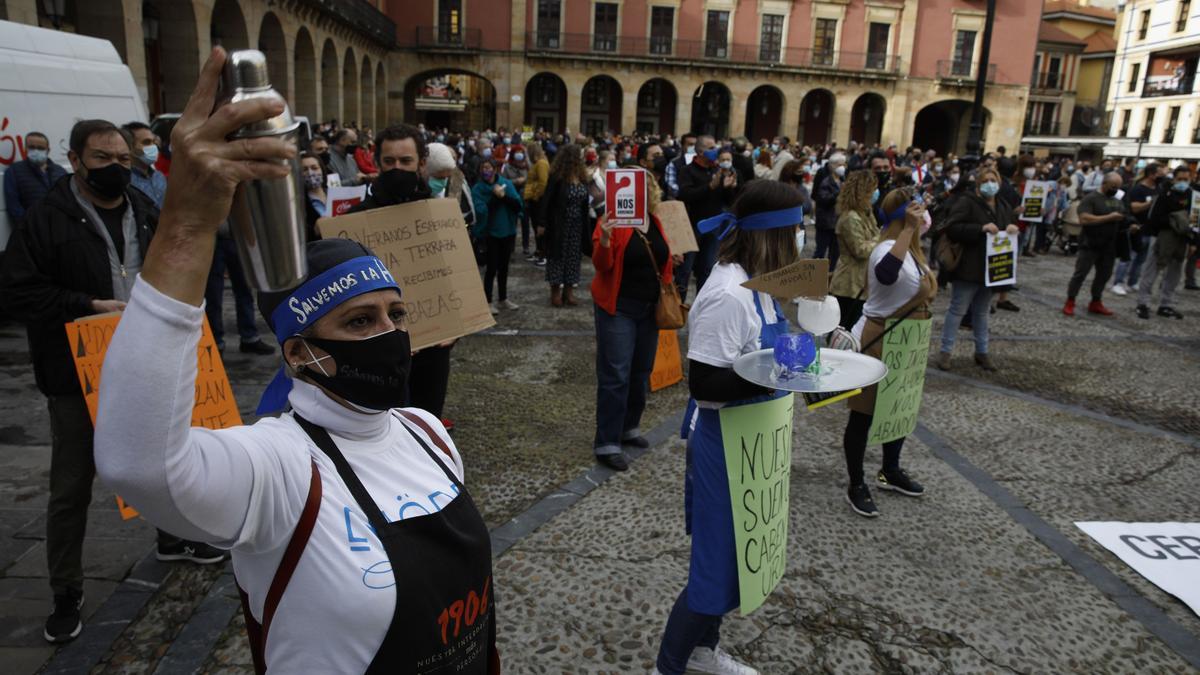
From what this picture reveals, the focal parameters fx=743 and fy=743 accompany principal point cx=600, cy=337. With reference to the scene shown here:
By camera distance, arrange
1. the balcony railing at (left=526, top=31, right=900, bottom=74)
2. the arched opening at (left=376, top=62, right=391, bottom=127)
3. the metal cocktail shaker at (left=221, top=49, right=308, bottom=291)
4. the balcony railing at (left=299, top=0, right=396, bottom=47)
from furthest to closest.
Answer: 1. the balcony railing at (left=526, top=31, right=900, bottom=74)
2. the arched opening at (left=376, top=62, right=391, bottom=127)
3. the balcony railing at (left=299, top=0, right=396, bottom=47)
4. the metal cocktail shaker at (left=221, top=49, right=308, bottom=291)

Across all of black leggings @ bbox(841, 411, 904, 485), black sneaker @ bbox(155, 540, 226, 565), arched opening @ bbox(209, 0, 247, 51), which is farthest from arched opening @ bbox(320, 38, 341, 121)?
black leggings @ bbox(841, 411, 904, 485)

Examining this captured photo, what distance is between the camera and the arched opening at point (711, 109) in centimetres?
4531

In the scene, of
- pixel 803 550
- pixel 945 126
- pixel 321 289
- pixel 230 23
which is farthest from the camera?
pixel 945 126

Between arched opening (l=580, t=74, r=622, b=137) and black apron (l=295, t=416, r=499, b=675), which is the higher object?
arched opening (l=580, t=74, r=622, b=137)

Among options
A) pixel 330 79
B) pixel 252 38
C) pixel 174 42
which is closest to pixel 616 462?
pixel 174 42

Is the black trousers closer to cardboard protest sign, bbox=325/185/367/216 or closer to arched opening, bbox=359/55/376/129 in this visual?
cardboard protest sign, bbox=325/185/367/216

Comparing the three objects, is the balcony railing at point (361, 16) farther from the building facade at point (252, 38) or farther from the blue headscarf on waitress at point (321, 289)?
the blue headscarf on waitress at point (321, 289)

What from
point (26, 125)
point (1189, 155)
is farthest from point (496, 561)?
point (1189, 155)

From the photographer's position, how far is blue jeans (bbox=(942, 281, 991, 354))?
7.17 meters

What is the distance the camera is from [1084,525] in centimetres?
413

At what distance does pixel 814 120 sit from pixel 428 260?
4777 centimetres

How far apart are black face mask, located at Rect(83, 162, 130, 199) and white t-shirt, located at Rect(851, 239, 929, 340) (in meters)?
3.70

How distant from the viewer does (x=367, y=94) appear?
1389 inches

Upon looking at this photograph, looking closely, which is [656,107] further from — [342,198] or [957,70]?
[342,198]
